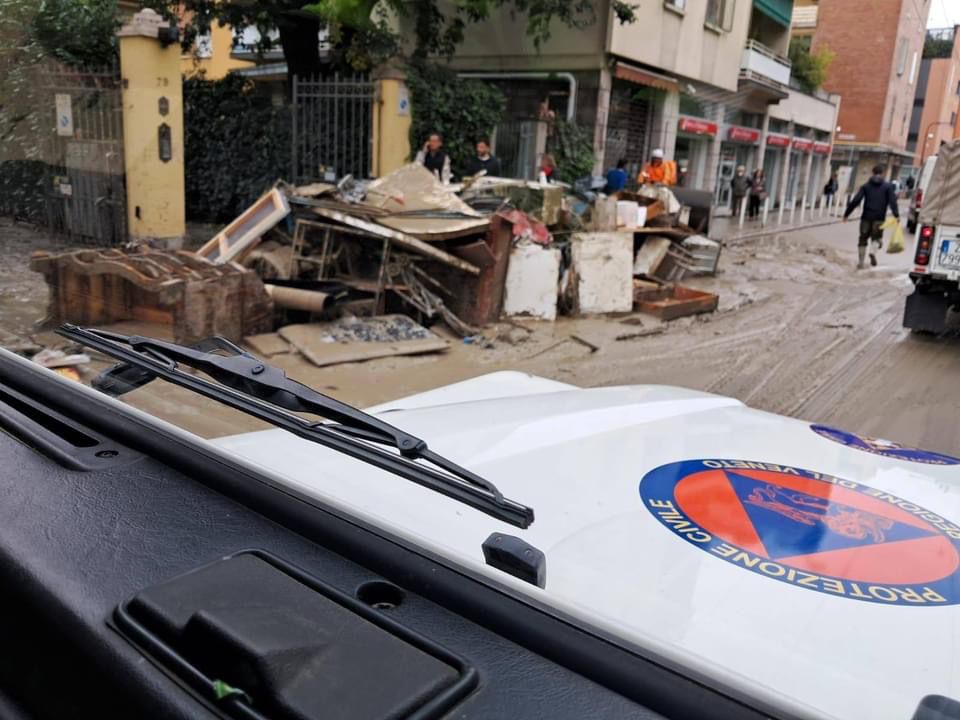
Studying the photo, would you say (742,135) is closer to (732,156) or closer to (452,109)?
(732,156)

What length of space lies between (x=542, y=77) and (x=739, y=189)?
6552 mm

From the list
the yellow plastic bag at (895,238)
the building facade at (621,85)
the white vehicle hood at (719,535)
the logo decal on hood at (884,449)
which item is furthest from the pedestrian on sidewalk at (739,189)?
the white vehicle hood at (719,535)

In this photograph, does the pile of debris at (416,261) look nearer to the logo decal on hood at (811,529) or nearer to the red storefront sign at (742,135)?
the logo decal on hood at (811,529)

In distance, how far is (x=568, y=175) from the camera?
52.8 ft

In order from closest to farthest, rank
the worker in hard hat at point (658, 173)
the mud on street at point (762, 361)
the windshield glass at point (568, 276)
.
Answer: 1. the windshield glass at point (568, 276)
2. the mud on street at point (762, 361)
3. the worker in hard hat at point (658, 173)

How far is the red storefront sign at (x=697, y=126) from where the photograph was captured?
1984 cm

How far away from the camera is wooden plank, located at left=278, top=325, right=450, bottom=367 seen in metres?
4.85

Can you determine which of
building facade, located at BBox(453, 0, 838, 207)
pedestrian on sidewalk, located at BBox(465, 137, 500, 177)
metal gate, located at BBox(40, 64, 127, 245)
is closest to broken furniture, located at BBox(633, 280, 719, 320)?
pedestrian on sidewalk, located at BBox(465, 137, 500, 177)

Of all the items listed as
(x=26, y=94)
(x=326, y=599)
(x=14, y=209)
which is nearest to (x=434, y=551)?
(x=326, y=599)

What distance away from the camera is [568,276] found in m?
9.41

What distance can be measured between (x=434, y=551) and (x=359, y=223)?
699cm

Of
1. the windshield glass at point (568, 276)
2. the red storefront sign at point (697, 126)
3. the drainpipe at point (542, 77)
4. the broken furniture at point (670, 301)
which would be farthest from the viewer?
the red storefront sign at point (697, 126)

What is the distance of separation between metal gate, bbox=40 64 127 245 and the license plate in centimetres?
860

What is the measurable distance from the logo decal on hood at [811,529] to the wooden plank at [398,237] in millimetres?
5981
